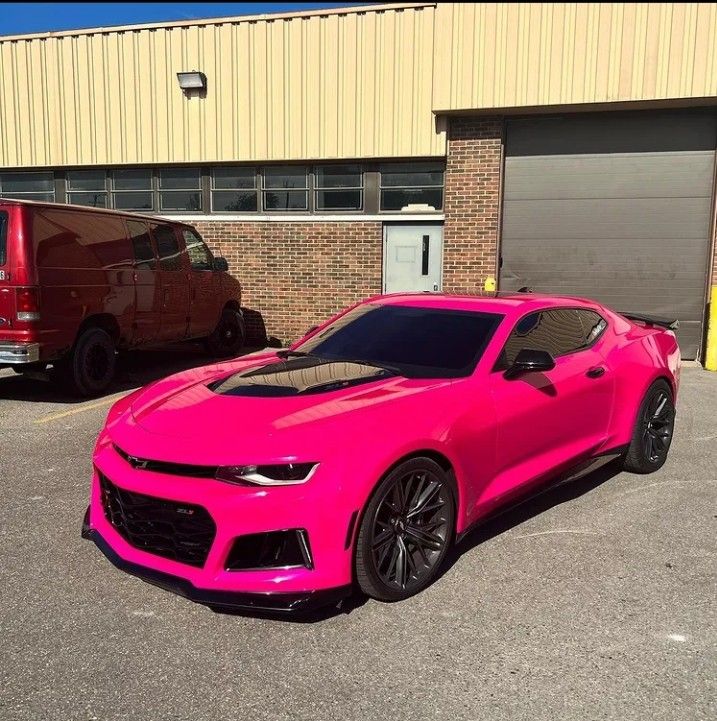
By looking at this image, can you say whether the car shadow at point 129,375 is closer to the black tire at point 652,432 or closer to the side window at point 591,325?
the side window at point 591,325

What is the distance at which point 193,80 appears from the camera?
12.3m

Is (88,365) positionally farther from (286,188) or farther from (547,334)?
(286,188)

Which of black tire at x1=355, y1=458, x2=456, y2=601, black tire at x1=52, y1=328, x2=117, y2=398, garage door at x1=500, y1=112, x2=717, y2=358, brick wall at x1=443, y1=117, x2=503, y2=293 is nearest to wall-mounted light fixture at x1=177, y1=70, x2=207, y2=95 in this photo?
brick wall at x1=443, y1=117, x2=503, y2=293

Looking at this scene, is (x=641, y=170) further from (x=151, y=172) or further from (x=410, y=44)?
(x=151, y=172)

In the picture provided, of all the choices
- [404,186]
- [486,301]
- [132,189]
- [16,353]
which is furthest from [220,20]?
[486,301]

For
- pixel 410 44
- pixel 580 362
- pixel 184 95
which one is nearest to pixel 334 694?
pixel 580 362

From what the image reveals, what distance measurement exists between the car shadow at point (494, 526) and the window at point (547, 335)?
85 centimetres

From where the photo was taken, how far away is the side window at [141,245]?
8.48 meters

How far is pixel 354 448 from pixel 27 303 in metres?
5.26

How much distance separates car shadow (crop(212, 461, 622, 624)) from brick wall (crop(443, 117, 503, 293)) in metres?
6.67

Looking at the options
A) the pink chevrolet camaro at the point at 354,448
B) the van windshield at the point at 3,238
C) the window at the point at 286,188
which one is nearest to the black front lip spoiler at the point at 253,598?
the pink chevrolet camaro at the point at 354,448

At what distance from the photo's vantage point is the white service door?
12023 millimetres

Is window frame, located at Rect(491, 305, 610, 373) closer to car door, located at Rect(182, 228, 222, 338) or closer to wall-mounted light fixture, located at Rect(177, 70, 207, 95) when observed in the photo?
car door, located at Rect(182, 228, 222, 338)

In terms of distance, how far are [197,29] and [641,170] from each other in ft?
26.8
